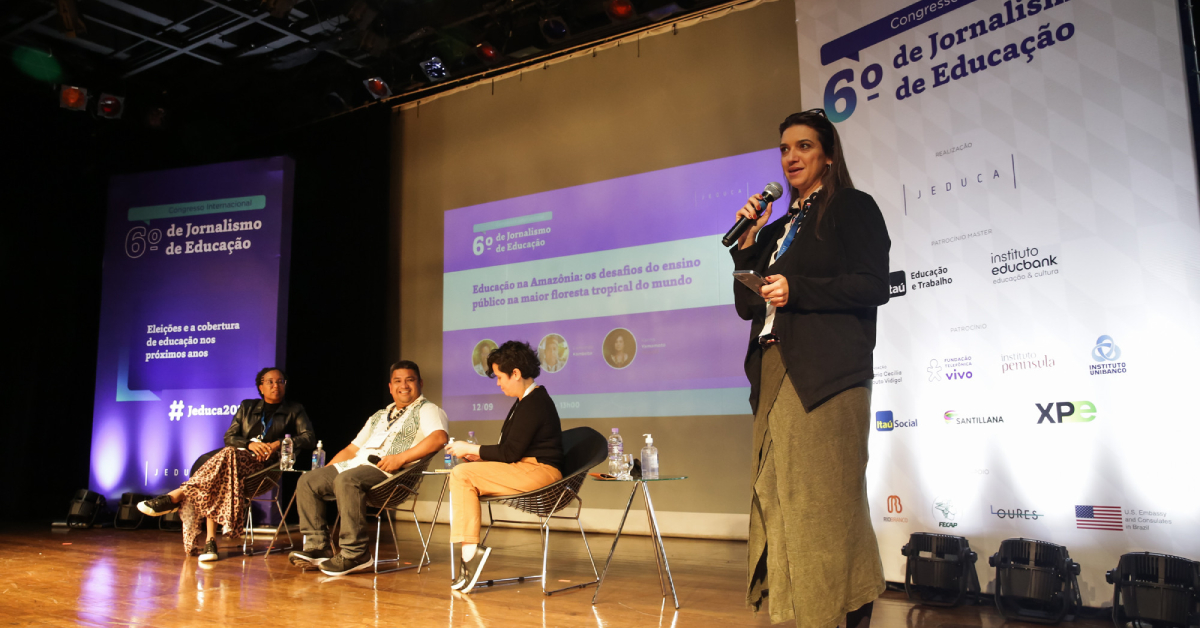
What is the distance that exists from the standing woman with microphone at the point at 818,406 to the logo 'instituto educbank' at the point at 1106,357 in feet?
6.26

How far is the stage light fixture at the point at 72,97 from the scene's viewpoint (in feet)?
21.4

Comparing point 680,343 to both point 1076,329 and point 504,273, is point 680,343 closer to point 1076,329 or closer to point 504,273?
point 504,273

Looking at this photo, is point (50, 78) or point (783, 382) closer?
point (783, 382)

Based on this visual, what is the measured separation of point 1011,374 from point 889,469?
70cm

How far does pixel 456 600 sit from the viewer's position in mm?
3223

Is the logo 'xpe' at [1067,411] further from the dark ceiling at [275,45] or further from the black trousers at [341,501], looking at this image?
the dark ceiling at [275,45]

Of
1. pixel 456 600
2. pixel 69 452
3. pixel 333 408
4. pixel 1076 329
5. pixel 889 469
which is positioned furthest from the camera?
pixel 69 452

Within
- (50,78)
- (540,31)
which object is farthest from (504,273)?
(50,78)

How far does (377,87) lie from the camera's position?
656 cm

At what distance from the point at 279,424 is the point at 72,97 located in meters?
4.01

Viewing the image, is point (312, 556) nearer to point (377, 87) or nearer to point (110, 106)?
point (377, 87)

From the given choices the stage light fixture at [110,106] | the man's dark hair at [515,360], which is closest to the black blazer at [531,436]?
the man's dark hair at [515,360]

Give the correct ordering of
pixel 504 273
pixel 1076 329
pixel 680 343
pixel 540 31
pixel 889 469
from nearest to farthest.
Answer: pixel 1076 329 → pixel 889 469 → pixel 680 343 → pixel 540 31 → pixel 504 273

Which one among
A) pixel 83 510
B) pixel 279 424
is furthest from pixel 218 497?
pixel 83 510
